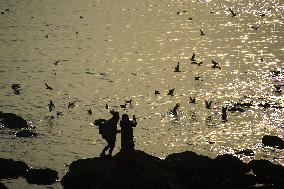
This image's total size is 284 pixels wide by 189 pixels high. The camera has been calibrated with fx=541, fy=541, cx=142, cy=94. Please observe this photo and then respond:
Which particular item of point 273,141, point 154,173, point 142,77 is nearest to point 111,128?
point 154,173

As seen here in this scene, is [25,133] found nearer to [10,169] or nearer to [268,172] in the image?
[10,169]

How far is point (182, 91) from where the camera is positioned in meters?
64.2

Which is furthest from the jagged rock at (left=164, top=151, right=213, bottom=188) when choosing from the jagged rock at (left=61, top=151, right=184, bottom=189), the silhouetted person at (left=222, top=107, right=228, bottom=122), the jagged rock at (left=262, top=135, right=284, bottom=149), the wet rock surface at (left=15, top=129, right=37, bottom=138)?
the silhouetted person at (left=222, top=107, right=228, bottom=122)

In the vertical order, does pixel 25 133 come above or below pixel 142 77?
below

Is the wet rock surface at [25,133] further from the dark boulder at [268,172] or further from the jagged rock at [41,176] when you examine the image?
the dark boulder at [268,172]

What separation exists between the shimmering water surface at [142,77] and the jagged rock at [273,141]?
54 cm

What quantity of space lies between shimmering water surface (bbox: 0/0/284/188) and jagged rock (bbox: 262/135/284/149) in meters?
0.54

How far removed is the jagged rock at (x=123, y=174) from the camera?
90.8 ft

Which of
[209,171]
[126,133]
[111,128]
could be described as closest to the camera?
[126,133]

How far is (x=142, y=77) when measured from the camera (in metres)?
71.7

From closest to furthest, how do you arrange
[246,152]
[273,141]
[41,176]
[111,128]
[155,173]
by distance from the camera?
[111,128] < [155,173] < [41,176] < [246,152] < [273,141]

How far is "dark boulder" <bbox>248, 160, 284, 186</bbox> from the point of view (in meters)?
34.3

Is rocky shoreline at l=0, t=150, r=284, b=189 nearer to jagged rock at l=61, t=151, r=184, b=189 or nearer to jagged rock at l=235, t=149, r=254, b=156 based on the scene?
jagged rock at l=61, t=151, r=184, b=189

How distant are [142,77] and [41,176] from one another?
123ft
